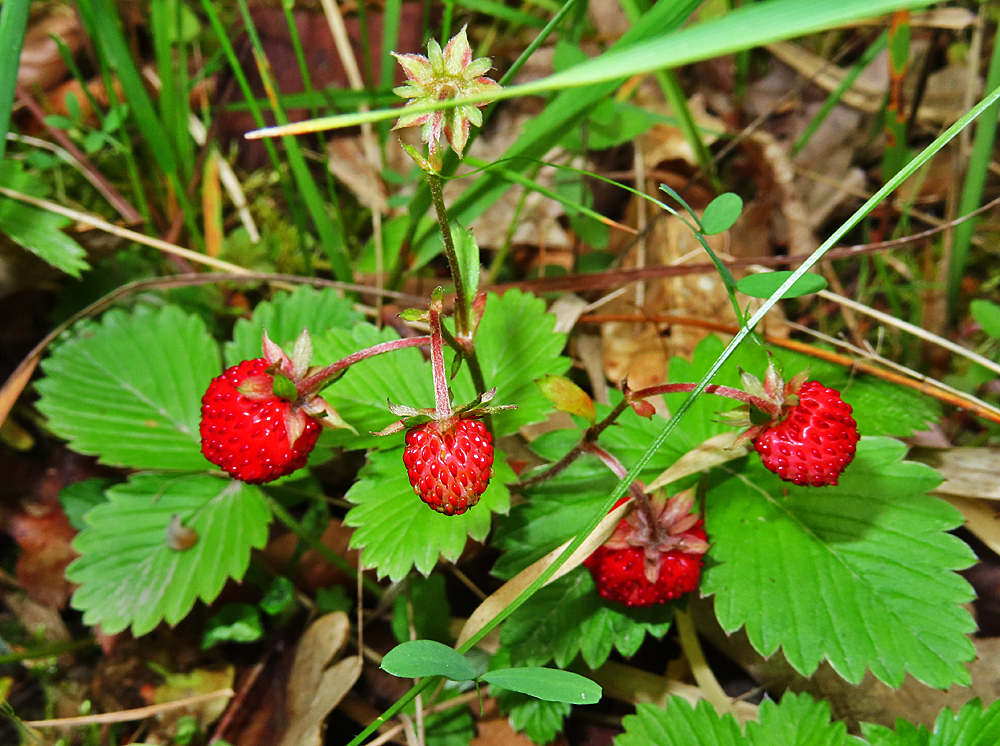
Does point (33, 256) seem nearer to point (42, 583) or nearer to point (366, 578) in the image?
point (42, 583)

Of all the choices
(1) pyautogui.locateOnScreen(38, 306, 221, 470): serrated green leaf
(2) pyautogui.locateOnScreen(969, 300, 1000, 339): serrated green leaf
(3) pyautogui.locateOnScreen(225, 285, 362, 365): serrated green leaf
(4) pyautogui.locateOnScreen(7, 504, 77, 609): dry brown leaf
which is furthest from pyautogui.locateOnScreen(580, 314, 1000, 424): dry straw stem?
(4) pyautogui.locateOnScreen(7, 504, 77, 609): dry brown leaf

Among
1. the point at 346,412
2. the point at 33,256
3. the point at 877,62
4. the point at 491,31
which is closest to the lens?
the point at 346,412

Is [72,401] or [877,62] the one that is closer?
[72,401]

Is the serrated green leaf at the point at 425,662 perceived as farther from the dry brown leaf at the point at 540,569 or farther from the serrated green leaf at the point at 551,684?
the dry brown leaf at the point at 540,569

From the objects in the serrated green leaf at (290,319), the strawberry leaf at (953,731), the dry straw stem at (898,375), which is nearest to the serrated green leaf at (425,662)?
the strawberry leaf at (953,731)

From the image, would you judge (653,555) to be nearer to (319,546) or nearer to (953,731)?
(953,731)

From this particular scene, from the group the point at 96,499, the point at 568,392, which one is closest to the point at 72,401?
the point at 96,499

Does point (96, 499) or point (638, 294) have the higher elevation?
point (638, 294)

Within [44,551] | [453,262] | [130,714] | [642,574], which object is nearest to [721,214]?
[453,262]
